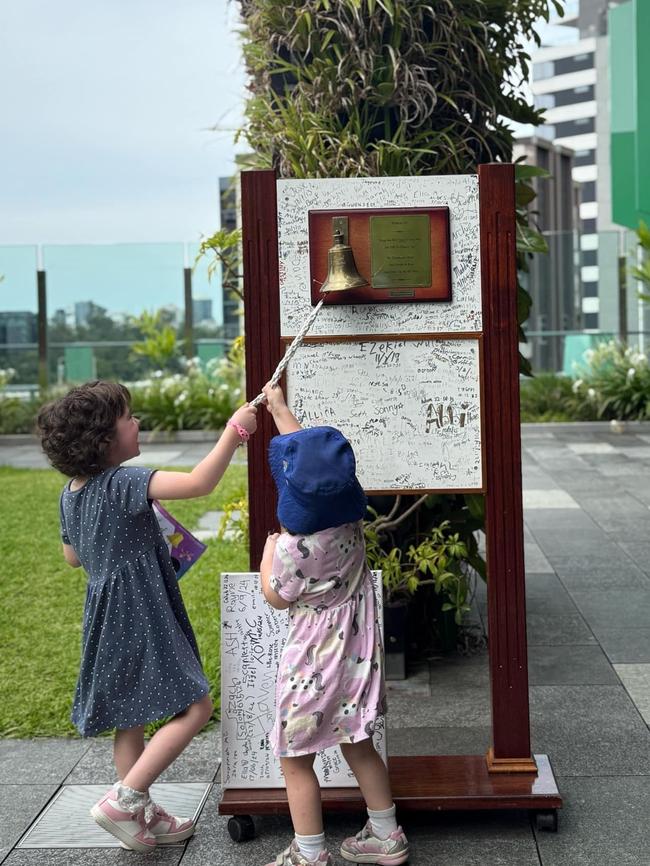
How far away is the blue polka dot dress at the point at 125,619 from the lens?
10.5 ft

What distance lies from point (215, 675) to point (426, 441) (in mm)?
1882

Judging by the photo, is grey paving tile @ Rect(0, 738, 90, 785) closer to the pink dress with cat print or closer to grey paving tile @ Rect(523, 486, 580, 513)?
the pink dress with cat print

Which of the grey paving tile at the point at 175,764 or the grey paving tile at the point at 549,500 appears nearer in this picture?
the grey paving tile at the point at 175,764

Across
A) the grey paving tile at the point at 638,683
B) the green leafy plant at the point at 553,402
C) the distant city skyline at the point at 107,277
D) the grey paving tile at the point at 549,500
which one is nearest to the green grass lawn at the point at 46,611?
the grey paving tile at the point at 638,683

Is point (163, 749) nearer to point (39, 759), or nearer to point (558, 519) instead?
point (39, 759)

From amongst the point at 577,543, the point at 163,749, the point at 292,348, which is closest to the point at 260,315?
the point at 292,348

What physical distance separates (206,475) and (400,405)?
707 millimetres

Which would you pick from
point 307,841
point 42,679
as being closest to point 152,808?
point 307,841

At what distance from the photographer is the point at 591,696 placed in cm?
450

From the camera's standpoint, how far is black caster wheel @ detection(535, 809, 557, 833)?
326 centimetres

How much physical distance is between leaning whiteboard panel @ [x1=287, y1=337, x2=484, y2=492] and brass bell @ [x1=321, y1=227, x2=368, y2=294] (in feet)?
0.75

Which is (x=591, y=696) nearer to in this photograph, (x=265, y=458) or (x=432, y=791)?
(x=432, y=791)

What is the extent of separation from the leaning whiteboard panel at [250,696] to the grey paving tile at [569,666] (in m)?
1.63
